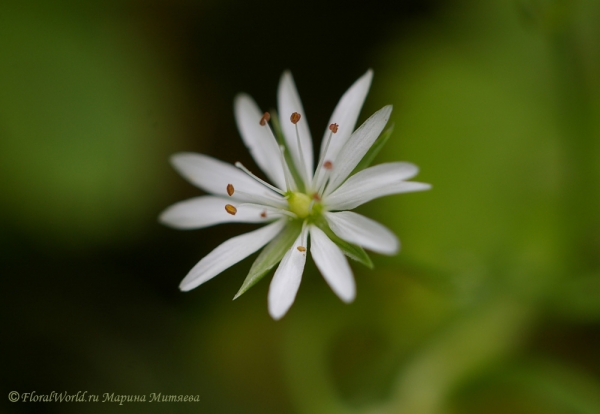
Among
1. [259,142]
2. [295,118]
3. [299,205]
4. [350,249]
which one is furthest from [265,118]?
[350,249]

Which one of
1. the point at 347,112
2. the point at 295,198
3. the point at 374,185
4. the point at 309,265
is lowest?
the point at 309,265

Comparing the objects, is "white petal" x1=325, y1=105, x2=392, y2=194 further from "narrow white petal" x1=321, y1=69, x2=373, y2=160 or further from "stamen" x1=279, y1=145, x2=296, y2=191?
"stamen" x1=279, y1=145, x2=296, y2=191

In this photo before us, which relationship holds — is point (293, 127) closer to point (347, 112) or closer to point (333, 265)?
point (347, 112)

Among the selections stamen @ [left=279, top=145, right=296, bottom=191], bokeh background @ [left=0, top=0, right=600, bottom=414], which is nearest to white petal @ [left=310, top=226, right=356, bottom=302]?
stamen @ [left=279, top=145, right=296, bottom=191]

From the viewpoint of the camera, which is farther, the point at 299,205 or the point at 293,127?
the point at 293,127

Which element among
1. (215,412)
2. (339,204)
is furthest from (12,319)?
(339,204)

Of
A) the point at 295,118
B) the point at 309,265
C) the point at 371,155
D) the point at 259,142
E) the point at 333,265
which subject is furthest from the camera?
the point at 309,265
